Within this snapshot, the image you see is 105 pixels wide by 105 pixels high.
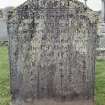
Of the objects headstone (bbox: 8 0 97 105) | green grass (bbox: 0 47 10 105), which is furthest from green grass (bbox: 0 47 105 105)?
headstone (bbox: 8 0 97 105)

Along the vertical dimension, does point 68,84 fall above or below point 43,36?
below

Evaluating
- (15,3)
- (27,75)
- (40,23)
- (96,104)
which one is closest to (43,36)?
(40,23)

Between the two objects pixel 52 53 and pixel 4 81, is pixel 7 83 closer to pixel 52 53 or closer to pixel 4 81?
pixel 4 81

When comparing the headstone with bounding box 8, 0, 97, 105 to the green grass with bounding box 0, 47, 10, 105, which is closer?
the headstone with bounding box 8, 0, 97, 105

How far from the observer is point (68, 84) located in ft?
23.1

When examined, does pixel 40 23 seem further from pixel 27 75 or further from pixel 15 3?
pixel 15 3

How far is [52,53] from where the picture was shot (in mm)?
6922

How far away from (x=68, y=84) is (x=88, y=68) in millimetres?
430

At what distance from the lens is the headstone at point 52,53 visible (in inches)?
266

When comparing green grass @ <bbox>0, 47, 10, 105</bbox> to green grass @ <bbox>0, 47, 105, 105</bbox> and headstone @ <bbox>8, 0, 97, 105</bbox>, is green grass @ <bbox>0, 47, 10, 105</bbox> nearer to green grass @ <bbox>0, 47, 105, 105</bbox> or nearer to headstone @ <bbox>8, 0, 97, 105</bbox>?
green grass @ <bbox>0, 47, 105, 105</bbox>

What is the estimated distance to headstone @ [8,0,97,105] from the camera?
676cm

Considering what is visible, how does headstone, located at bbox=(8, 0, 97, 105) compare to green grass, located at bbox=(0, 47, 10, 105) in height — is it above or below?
above

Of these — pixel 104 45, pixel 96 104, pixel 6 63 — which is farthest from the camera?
pixel 104 45

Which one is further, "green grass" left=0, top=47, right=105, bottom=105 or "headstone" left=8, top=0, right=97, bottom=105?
"green grass" left=0, top=47, right=105, bottom=105
